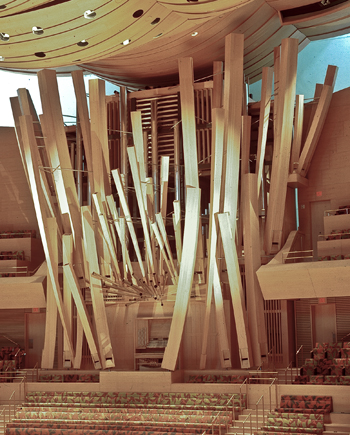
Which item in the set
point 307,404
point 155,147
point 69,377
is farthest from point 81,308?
point 307,404

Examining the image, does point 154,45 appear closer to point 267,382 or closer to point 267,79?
point 267,79

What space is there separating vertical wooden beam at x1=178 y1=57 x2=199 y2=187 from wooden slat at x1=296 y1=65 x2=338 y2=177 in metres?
2.92

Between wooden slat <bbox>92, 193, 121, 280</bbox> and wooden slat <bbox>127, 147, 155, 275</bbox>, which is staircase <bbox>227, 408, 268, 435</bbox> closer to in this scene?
wooden slat <bbox>127, 147, 155, 275</bbox>

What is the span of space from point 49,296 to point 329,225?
6.42m

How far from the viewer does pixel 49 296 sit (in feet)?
43.4

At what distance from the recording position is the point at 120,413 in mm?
10961

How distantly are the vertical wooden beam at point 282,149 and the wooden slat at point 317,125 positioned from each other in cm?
110

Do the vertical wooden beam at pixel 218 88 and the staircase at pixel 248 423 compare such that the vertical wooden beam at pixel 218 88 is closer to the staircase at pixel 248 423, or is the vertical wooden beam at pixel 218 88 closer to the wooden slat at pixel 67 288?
the wooden slat at pixel 67 288

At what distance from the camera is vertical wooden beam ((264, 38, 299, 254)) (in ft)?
41.7

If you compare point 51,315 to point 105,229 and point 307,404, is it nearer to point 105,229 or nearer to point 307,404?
point 105,229

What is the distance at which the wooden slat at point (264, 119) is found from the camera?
1306 cm

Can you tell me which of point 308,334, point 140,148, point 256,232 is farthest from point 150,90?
point 308,334

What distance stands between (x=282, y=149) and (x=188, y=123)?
215cm

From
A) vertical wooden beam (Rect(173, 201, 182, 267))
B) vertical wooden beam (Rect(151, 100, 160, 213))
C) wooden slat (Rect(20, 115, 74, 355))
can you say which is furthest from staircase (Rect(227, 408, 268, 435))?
vertical wooden beam (Rect(151, 100, 160, 213))
